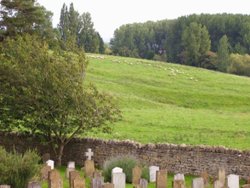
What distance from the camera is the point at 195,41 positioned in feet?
337

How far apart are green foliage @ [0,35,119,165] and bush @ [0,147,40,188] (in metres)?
6.88

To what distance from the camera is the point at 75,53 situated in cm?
2811

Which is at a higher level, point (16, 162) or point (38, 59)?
point (38, 59)

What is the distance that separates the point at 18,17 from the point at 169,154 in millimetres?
14642

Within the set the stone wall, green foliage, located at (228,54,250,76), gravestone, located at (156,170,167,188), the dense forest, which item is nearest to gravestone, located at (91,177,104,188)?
gravestone, located at (156,170,167,188)

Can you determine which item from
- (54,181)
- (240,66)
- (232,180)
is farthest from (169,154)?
(240,66)

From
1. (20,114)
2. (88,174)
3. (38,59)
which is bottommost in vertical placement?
(88,174)

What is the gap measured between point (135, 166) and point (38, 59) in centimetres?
824

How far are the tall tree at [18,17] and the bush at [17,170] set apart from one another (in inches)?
611

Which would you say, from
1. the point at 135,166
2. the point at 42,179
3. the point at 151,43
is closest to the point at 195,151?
the point at 135,166

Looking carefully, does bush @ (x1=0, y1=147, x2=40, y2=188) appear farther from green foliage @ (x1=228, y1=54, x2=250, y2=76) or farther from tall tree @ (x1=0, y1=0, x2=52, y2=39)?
green foliage @ (x1=228, y1=54, x2=250, y2=76)

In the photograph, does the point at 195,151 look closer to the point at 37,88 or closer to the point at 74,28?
the point at 37,88

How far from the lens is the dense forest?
101312 millimetres

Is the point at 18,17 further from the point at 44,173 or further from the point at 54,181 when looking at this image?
the point at 54,181
